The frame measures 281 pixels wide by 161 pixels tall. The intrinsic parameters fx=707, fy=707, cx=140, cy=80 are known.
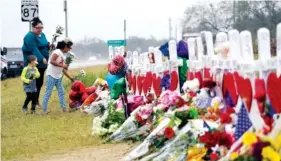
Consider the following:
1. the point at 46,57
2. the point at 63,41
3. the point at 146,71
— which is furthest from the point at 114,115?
the point at 46,57

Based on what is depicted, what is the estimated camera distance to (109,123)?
10.6 meters

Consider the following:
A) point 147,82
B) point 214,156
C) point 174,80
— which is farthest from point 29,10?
point 214,156

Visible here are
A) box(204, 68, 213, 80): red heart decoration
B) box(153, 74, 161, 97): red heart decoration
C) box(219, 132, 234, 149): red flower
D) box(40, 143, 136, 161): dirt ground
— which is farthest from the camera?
box(153, 74, 161, 97): red heart decoration

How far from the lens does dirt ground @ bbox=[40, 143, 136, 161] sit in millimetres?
8509

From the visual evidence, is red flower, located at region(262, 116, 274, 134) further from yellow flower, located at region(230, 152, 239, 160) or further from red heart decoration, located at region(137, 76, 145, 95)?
red heart decoration, located at region(137, 76, 145, 95)

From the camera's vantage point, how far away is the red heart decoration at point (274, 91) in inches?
248

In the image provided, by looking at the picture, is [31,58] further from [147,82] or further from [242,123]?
[242,123]

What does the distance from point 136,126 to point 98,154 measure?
104 centimetres

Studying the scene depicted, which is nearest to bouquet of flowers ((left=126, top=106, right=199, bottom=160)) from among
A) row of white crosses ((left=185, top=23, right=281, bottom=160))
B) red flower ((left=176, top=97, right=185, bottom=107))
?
red flower ((left=176, top=97, right=185, bottom=107))

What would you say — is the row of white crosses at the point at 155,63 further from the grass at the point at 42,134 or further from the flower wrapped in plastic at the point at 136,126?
the grass at the point at 42,134

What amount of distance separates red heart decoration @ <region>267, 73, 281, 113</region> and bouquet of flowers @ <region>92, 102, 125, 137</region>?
424 cm

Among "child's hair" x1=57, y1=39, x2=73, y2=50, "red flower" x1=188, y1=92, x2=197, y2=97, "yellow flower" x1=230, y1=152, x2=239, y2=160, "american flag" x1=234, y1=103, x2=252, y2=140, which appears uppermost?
"child's hair" x1=57, y1=39, x2=73, y2=50

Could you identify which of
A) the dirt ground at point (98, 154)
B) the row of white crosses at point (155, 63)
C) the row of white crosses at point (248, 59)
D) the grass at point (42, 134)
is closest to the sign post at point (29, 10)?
the grass at point (42, 134)

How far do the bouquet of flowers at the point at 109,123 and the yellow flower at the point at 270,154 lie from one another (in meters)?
4.52
